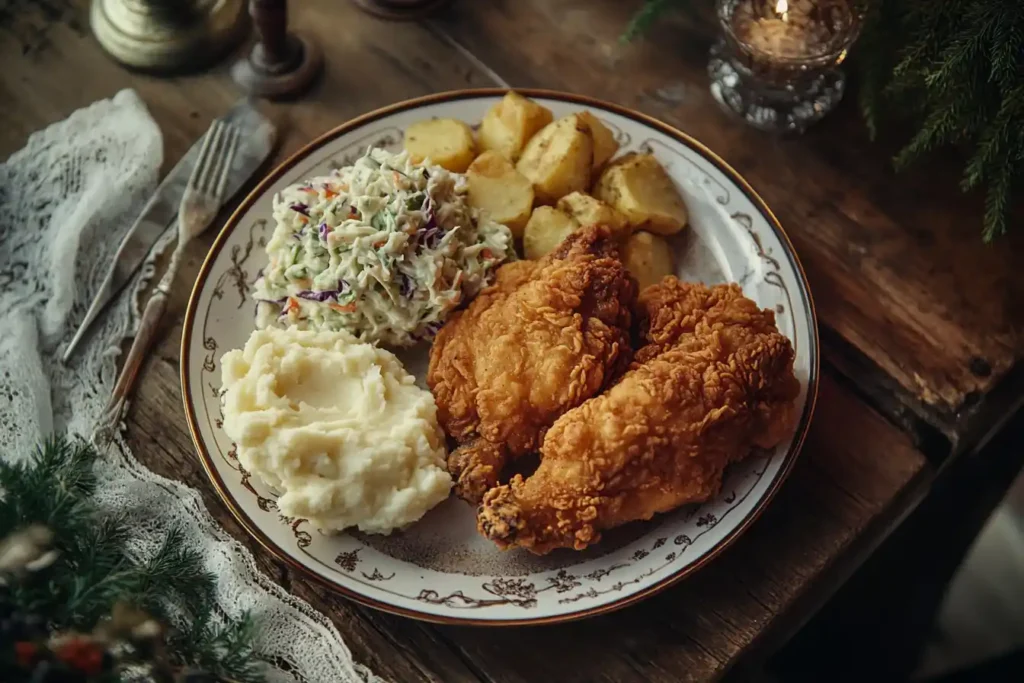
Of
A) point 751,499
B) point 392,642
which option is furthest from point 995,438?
point 392,642

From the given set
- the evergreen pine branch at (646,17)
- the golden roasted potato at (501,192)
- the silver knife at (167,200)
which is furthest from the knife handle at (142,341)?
the evergreen pine branch at (646,17)

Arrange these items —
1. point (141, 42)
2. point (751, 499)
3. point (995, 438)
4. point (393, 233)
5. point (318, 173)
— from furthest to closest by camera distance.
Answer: point (141, 42), point (995, 438), point (318, 173), point (393, 233), point (751, 499)

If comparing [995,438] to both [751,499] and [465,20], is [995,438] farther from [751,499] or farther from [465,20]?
[465,20]

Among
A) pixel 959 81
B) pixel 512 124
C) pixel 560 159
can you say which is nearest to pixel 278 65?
pixel 512 124

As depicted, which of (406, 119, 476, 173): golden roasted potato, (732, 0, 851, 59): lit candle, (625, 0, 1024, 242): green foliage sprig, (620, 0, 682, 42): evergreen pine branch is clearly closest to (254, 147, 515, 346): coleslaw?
(406, 119, 476, 173): golden roasted potato

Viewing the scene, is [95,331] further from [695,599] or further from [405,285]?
[695,599]
